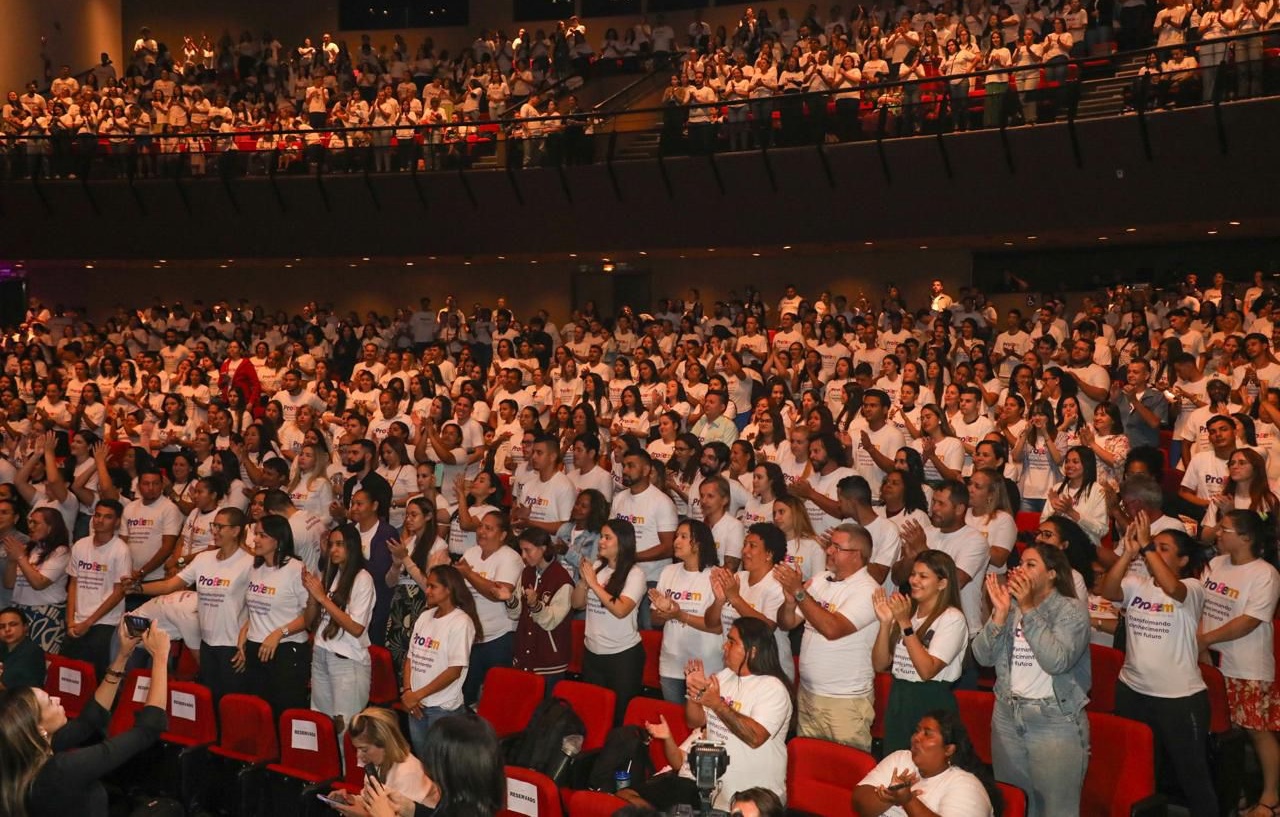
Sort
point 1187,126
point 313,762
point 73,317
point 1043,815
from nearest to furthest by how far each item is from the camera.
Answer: point 1043,815 < point 313,762 < point 1187,126 < point 73,317

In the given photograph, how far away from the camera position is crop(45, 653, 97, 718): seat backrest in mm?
7520

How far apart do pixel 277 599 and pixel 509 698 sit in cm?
147

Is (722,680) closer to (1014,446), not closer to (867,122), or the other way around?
(1014,446)

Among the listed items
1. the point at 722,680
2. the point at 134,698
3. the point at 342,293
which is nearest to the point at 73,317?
the point at 342,293

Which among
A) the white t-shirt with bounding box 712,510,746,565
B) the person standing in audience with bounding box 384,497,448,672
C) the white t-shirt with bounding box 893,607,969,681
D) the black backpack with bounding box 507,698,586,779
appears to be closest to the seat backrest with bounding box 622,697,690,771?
the black backpack with bounding box 507,698,586,779

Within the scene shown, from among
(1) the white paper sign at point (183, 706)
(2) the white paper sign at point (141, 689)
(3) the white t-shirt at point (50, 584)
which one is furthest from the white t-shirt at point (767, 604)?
(3) the white t-shirt at point (50, 584)

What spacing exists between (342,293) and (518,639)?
17.3m

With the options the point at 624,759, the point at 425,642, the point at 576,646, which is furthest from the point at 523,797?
the point at 576,646

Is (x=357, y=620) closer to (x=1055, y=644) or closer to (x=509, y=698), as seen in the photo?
(x=509, y=698)

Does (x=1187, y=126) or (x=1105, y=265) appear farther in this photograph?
(x=1105, y=265)

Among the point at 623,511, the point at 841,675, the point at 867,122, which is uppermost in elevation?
the point at 867,122

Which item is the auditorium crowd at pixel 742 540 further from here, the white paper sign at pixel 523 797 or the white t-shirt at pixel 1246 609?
the white paper sign at pixel 523 797

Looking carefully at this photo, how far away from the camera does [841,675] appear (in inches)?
234

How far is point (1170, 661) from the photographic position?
5.80 m
